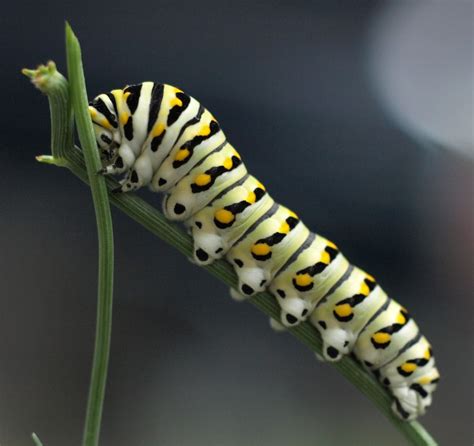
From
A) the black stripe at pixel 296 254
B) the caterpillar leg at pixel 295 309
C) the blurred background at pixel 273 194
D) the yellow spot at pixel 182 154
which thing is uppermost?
the yellow spot at pixel 182 154

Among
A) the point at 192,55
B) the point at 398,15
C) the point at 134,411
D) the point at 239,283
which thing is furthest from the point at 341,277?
the point at 398,15

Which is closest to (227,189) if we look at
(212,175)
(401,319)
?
(212,175)

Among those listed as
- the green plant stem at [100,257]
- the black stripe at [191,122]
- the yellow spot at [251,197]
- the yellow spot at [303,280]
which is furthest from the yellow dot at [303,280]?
the green plant stem at [100,257]

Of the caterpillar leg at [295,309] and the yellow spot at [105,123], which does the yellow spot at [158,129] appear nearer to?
the yellow spot at [105,123]

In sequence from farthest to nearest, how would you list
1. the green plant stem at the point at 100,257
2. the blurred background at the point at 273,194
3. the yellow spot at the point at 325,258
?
1. the blurred background at the point at 273,194
2. the yellow spot at the point at 325,258
3. the green plant stem at the point at 100,257

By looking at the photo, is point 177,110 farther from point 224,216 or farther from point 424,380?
point 424,380

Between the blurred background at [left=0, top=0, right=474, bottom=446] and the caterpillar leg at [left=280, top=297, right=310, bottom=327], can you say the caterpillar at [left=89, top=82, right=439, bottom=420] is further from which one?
the blurred background at [left=0, top=0, right=474, bottom=446]
